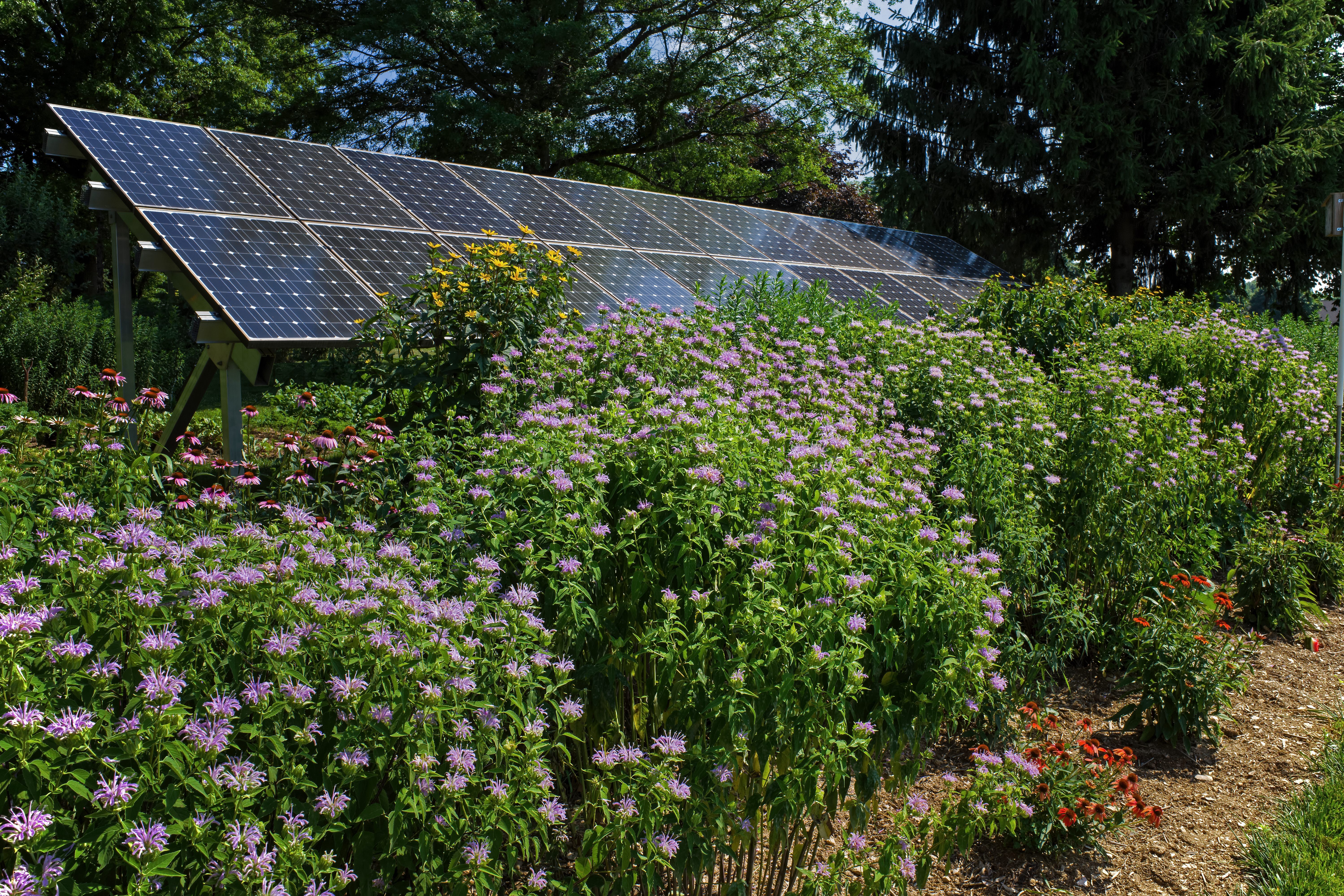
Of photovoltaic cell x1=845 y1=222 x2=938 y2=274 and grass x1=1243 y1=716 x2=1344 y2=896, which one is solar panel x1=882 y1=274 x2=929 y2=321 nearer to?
photovoltaic cell x1=845 y1=222 x2=938 y2=274

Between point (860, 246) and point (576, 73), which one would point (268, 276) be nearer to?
point (860, 246)

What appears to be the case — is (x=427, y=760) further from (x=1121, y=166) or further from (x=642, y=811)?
(x=1121, y=166)

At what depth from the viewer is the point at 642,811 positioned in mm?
2178

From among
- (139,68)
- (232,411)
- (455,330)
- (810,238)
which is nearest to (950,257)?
(810,238)

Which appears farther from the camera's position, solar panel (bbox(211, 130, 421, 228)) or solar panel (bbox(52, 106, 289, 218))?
solar panel (bbox(211, 130, 421, 228))

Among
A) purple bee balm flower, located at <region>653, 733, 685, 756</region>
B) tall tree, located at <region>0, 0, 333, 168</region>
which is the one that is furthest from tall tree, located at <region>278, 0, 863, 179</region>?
purple bee balm flower, located at <region>653, 733, 685, 756</region>

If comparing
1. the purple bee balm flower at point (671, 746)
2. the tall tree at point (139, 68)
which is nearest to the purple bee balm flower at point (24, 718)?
the purple bee balm flower at point (671, 746)

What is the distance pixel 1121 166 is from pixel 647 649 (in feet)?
62.4

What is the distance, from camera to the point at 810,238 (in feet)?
37.8

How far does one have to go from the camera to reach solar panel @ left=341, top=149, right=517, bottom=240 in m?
7.39

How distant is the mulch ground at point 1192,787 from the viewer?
3.39 meters

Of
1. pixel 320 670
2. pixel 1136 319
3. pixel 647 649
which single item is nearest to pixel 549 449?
pixel 647 649

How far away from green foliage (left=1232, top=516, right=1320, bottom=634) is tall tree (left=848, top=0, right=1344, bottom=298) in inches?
557

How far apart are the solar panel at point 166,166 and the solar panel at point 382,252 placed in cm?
43
